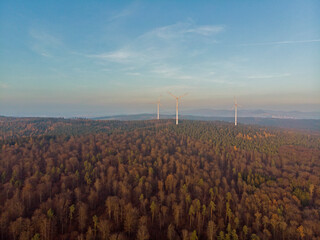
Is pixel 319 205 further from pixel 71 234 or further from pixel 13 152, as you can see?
pixel 13 152

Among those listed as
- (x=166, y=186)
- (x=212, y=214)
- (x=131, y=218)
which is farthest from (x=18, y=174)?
(x=212, y=214)

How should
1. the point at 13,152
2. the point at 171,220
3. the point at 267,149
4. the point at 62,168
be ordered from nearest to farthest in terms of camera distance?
the point at 171,220
the point at 62,168
the point at 13,152
the point at 267,149

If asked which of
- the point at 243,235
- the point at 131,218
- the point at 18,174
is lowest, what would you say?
the point at 243,235

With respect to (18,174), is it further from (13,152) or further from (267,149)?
(267,149)

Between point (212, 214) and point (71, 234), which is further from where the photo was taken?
point (212, 214)

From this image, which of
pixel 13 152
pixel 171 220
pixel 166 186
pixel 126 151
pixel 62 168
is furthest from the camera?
pixel 126 151

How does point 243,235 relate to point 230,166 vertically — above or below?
below
